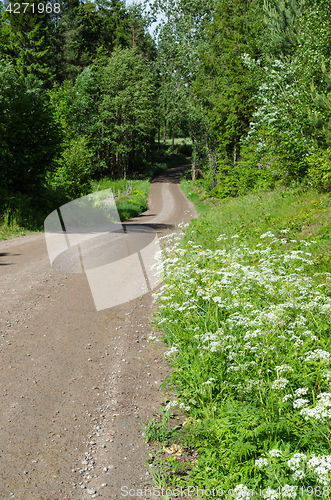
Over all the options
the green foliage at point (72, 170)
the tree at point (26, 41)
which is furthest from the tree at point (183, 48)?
the green foliage at point (72, 170)

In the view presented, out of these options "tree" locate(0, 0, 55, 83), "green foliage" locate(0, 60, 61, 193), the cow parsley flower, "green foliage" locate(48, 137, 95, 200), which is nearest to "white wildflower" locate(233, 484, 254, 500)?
the cow parsley flower

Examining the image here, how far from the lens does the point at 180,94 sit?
3822 centimetres

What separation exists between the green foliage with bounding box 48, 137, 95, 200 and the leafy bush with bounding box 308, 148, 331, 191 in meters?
12.5

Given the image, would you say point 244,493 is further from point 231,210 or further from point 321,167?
point 231,210

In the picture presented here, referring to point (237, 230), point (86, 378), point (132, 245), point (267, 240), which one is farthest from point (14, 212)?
point (86, 378)

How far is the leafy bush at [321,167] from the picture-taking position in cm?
1012

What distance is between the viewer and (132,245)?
1274cm

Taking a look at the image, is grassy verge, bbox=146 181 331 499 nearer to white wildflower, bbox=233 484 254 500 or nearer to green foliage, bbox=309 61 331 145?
white wildflower, bbox=233 484 254 500

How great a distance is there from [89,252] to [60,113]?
3094 centimetres

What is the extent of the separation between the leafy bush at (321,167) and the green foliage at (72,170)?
12.5 meters

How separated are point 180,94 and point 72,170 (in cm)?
2279

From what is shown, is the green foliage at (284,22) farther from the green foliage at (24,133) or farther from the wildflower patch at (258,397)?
the wildflower patch at (258,397)

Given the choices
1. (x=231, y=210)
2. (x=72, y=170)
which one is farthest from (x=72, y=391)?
(x=72, y=170)

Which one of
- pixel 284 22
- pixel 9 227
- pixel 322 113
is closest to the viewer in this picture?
pixel 322 113
